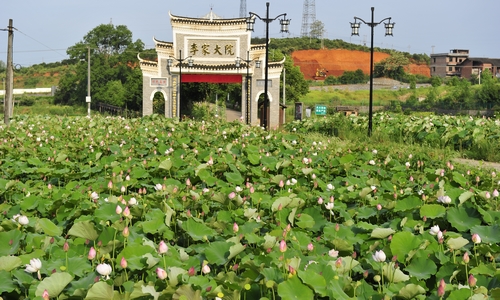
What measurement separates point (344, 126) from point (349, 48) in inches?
3033

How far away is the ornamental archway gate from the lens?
104ft

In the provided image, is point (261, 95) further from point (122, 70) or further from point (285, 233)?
point (285, 233)

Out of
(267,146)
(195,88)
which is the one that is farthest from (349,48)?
(267,146)

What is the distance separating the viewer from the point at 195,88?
37.9 m

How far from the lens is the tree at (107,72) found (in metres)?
42.0

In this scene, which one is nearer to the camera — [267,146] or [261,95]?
[267,146]

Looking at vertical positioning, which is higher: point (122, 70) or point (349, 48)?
point (349, 48)

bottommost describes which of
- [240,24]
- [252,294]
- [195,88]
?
[252,294]

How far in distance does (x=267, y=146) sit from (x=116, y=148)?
2049 millimetres

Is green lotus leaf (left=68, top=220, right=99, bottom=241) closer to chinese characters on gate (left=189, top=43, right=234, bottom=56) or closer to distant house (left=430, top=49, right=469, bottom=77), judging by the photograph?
chinese characters on gate (left=189, top=43, right=234, bottom=56)

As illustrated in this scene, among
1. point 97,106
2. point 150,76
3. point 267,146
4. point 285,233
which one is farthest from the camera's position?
point 97,106

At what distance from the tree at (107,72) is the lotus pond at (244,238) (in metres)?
36.3

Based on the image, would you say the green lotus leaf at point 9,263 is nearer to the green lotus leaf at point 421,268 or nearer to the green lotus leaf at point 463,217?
the green lotus leaf at point 421,268

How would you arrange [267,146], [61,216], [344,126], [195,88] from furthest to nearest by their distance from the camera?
[195,88], [344,126], [267,146], [61,216]
